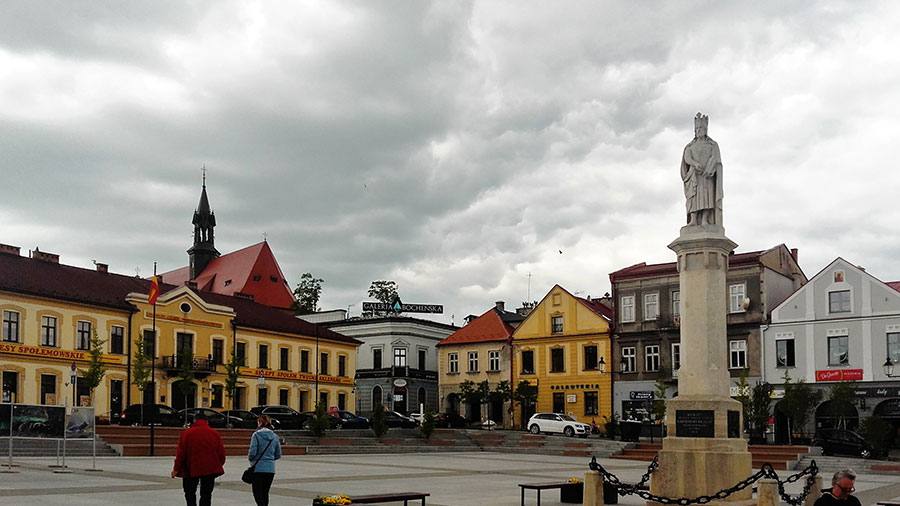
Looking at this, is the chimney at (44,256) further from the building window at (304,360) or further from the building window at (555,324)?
the building window at (555,324)

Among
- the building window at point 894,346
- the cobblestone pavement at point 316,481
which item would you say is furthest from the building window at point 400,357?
the cobblestone pavement at point 316,481

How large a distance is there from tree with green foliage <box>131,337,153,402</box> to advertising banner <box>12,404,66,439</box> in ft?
78.1

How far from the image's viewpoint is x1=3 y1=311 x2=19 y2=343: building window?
156ft

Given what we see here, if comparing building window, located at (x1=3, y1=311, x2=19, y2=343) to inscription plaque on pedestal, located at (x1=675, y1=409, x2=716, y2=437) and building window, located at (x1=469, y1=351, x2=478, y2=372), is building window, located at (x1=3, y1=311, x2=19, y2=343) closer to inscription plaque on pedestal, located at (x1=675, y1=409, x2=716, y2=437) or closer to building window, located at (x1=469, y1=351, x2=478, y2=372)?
building window, located at (x1=469, y1=351, x2=478, y2=372)

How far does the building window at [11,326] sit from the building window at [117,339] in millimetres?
5743

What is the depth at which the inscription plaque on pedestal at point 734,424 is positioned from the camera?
17.3 m

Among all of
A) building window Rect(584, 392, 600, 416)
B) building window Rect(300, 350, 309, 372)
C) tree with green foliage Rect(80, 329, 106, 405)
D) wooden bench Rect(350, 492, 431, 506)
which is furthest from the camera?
building window Rect(300, 350, 309, 372)

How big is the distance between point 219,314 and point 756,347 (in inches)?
1289

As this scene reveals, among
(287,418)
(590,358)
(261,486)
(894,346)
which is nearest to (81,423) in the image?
(261,486)

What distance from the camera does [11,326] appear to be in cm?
4781

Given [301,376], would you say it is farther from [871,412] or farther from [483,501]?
[483,501]

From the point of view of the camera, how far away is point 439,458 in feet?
122

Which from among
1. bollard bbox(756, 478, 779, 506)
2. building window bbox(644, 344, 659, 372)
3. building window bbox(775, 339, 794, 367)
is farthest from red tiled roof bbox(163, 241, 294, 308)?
bollard bbox(756, 478, 779, 506)

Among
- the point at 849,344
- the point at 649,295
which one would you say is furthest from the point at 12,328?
the point at 849,344
